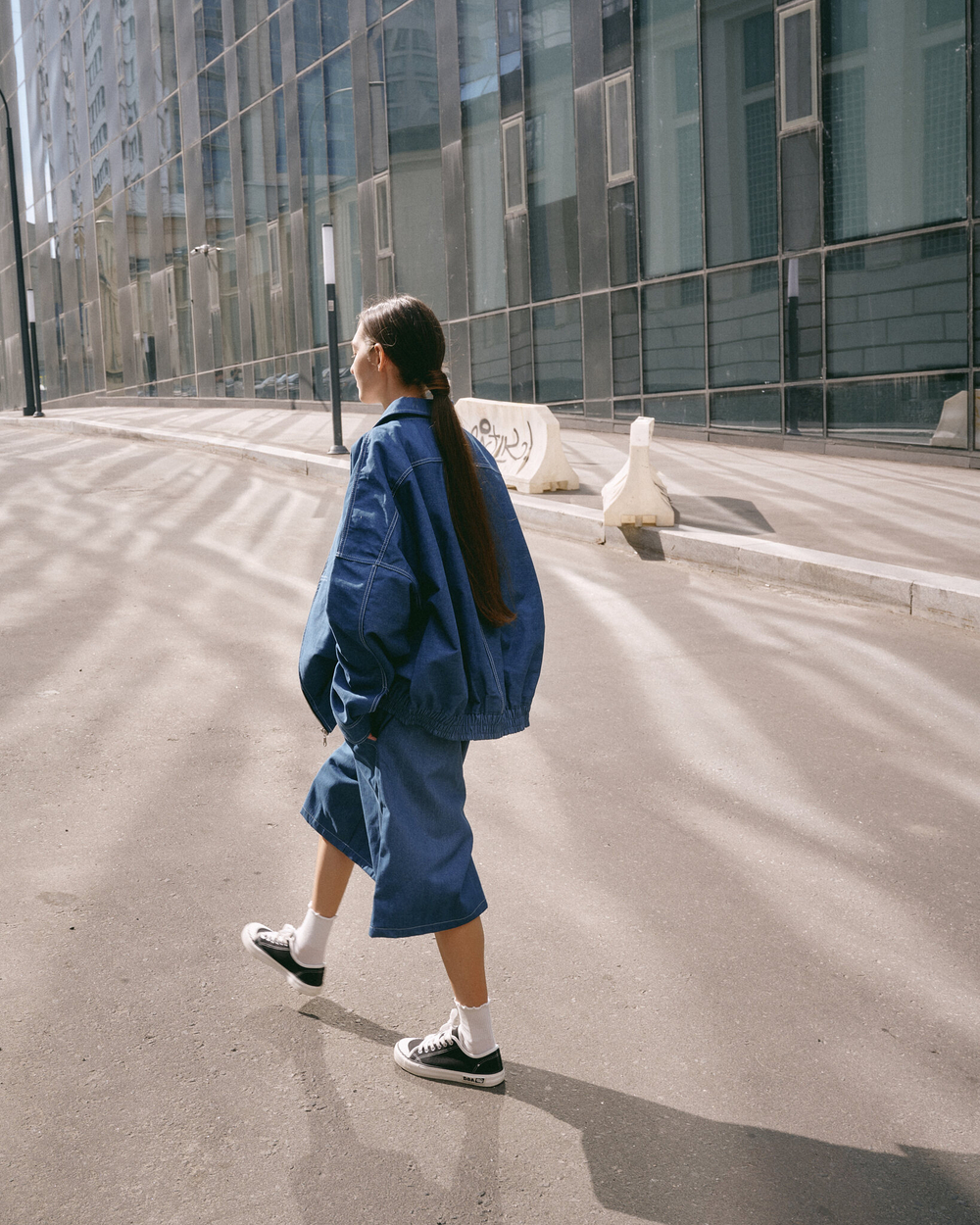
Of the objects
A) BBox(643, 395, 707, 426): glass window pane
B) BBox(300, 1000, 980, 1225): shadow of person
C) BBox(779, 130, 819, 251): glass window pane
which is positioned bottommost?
BBox(300, 1000, 980, 1225): shadow of person

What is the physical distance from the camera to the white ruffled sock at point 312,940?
2920 mm

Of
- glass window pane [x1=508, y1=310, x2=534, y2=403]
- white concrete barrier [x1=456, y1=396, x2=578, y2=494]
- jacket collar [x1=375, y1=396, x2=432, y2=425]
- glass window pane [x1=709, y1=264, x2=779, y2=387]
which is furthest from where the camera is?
glass window pane [x1=508, y1=310, x2=534, y2=403]

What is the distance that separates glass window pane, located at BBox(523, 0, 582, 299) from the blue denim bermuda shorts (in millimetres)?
17383

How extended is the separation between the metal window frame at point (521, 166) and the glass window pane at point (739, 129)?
4393 mm

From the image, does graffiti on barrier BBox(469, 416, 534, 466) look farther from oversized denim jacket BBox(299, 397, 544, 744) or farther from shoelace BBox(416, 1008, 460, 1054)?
shoelace BBox(416, 1008, 460, 1054)

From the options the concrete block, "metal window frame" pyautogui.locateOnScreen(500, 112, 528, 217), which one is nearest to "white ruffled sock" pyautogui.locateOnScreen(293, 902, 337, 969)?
the concrete block

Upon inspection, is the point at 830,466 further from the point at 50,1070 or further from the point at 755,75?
the point at 50,1070

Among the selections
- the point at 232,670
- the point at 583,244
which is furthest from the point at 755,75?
the point at 232,670

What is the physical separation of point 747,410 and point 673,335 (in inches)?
75.1

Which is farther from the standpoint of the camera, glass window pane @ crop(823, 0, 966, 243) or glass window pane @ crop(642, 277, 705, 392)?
glass window pane @ crop(642, 277, 705, 392)

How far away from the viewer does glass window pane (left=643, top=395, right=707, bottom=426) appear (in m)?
16.9

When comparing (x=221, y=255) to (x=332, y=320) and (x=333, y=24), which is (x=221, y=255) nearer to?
(x=333, y=24)

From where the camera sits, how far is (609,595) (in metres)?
7.83

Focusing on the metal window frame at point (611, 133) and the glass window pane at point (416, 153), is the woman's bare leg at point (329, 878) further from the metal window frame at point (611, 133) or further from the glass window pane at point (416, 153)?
the glass window pane at point (416, 153)
